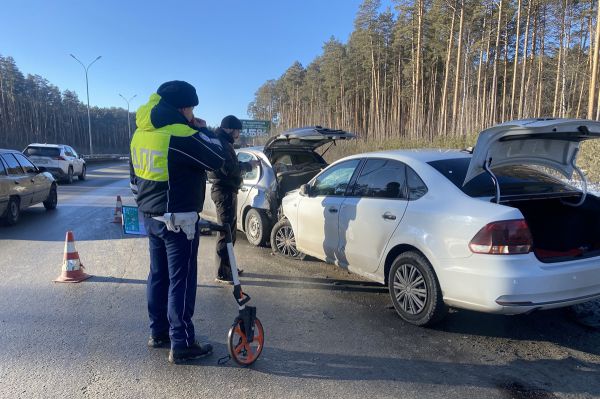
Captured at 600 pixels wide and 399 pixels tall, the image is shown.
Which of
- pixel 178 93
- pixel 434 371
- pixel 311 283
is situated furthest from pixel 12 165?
pixel 434 371

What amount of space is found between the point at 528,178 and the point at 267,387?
10.9 feet

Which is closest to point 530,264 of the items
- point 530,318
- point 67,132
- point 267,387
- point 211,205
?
point 530,318

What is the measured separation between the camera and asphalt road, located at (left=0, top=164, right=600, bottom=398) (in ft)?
10.6

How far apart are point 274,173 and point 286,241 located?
1276 mm

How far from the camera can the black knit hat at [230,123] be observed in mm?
5523

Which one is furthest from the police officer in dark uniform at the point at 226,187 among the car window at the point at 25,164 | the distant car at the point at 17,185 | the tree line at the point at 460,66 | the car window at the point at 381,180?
the tree line at the point at 460,66

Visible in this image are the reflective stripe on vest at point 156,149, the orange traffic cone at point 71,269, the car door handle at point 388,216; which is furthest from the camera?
the orange traffic cone at point 71,269

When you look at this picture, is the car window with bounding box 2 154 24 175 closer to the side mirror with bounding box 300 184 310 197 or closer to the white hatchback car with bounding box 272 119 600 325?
the side mirror with bounding box 300 184 310 197

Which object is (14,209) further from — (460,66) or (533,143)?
(460,66)

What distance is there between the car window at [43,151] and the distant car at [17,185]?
927cm

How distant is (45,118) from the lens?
89438 mm

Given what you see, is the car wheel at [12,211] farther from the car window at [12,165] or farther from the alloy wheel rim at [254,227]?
the alloy wheel rim at [254,227]

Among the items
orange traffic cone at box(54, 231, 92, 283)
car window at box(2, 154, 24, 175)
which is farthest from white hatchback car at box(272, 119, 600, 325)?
car window at box(2, 154, 24, 175)

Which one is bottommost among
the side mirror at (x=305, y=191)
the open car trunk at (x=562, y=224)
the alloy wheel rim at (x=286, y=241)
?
the alloy wheel rim at (x=286, y=241)
